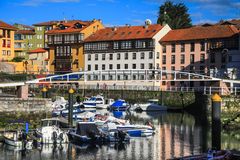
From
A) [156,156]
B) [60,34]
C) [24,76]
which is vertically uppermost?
[60,34]

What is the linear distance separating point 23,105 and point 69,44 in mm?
66187

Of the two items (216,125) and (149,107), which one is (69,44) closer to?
(149,107)

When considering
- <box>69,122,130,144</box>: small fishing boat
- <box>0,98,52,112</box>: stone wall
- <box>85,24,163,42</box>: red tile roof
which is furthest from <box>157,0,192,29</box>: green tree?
<box>69,122,130,144</box>: small fishing boat

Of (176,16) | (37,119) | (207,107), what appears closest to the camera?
(37,119)

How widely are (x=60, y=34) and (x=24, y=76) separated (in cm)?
2324

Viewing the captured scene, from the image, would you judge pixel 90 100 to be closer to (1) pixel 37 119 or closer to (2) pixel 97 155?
(1) pixel 37 119

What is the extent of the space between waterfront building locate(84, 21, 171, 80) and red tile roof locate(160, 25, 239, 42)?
9.31 ft

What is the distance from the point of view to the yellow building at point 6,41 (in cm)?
12025

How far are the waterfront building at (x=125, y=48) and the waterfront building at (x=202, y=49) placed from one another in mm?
2290

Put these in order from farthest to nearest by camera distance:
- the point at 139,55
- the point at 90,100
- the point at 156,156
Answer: the point at 139,55 < the point at 90,100 < the point at 156,156

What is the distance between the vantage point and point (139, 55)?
376ft

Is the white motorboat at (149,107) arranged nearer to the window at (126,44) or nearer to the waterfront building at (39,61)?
the window at (126,44)

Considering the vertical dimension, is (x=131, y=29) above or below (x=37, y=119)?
above

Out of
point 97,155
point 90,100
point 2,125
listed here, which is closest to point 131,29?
point 90,100
